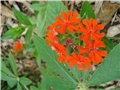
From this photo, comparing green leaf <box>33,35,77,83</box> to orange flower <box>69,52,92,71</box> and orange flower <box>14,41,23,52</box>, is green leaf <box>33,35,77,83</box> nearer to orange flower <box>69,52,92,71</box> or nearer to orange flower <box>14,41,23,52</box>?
orange flower <box>69,52,92,71</box>

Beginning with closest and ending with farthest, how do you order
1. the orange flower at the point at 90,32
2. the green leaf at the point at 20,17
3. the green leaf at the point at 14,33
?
1. the orange flower at the point at 90,32
2. the green leaf at the point at 20,17
3. the green leaf at the point at 14,33

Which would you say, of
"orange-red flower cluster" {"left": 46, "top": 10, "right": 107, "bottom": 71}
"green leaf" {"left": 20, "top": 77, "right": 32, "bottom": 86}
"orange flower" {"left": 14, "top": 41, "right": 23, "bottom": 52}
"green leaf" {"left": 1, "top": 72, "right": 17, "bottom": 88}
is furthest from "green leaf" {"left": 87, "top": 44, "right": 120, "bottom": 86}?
"orange flower" {"left": 14, "top": 41, "right": 23, "bottom": 52}

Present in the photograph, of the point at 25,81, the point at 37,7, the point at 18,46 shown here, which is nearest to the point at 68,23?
the point at 37,7

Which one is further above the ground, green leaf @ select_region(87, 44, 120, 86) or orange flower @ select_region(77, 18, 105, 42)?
orange flower @ select_region(77, 18, 105, 42)

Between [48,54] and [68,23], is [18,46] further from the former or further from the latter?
[68,23]

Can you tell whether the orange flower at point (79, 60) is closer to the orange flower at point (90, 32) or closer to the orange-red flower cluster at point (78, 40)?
the orange-red flower cluster at point (78, 40)

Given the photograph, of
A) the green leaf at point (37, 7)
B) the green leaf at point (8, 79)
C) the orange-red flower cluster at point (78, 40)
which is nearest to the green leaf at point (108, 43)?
the orange-red flower cluster at point (78, 40)

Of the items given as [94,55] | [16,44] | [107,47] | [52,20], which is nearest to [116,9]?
[107,47]
